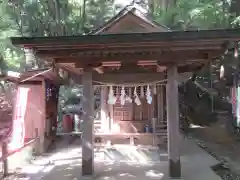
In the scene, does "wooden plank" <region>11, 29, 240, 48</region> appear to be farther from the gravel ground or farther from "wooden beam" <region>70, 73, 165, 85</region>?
the gravel ground

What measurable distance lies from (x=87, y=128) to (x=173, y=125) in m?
2.22

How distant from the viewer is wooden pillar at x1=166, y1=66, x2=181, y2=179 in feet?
23.2

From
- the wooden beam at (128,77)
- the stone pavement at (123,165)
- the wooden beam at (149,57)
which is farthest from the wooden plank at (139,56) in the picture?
the stone pavement at (123,165)

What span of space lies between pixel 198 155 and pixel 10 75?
7.39 meters

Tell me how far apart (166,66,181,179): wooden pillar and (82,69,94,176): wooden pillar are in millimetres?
2026

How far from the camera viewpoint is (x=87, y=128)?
7.36m

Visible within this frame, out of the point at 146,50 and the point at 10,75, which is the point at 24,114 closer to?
the point at 10,75

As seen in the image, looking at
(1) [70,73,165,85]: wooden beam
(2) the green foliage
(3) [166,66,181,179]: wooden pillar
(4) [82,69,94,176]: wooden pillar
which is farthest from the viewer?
(2) the green foliage

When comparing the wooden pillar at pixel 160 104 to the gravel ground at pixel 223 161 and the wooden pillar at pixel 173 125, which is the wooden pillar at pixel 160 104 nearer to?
the gravel ground at pixel 223 161

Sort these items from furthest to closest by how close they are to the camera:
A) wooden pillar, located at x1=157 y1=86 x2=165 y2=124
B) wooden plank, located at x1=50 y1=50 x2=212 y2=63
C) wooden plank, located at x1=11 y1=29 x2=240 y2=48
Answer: wooden pillar, located at x1=157 y1=86 x2=165 y2=124, wooden plank, located at x1=50 y1=50 x2=212 y2=63, wooden plank, located at x1=11 y1=29 x2=240 y2=48

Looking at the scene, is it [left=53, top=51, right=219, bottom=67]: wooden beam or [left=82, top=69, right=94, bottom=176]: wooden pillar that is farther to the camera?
[left=82, top=69, right=94, bottom=176]: wooden pillar

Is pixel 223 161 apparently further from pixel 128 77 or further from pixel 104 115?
pixel 128 77

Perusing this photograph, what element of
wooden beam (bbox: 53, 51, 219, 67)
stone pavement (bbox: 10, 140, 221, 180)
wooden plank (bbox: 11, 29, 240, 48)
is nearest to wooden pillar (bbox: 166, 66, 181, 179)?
wooden beam (bbox: 53, 51, 219, 67)

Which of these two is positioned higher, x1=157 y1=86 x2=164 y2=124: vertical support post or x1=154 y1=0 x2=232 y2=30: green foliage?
x1=154 y1=0 x2=232 y2=30: green foliage
